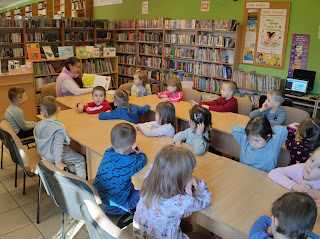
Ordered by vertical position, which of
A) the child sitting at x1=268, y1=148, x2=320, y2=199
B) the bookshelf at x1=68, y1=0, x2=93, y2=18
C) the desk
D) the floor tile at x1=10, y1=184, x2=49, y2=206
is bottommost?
the floor tile at x1=10, y1=184, x2=49, y2=206

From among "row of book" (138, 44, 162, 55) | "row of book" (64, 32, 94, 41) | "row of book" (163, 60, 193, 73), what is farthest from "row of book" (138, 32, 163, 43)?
"row of book" (64, 32, 94, 41)

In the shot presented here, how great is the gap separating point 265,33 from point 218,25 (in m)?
0.91

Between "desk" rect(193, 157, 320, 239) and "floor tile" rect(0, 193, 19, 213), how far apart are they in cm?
204

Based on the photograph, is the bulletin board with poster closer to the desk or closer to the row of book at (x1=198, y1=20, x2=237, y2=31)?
the row of book at (x1=198, y1=20, x2=237, y2=31)

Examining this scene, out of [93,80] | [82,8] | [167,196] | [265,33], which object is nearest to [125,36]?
[82,8]

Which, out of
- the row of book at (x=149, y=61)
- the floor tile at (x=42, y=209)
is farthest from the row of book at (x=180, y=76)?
the floor tile at (x=42, y=209)

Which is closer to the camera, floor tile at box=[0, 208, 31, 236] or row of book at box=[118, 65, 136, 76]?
floor tile at box=[0, 208, 31, 236]

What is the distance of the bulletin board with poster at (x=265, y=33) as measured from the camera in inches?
202

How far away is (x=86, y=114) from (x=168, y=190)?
2216 mm

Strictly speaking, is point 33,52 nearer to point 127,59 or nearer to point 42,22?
point 42,22

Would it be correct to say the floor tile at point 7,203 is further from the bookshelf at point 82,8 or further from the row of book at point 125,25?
the bookshelf at point 82,8

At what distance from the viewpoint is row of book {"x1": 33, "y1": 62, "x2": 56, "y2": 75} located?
19.1ft

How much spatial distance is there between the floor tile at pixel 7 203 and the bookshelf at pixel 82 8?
25.1 ft

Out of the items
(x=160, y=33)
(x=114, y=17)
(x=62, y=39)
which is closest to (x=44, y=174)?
(x=160, y=33)
